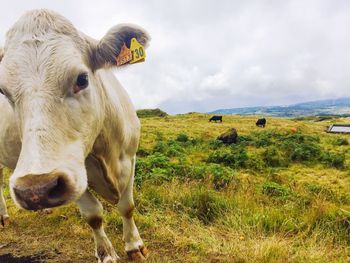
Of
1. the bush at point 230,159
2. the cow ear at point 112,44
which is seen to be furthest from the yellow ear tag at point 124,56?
the bush at point 230,159

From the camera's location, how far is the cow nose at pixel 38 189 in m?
2.15

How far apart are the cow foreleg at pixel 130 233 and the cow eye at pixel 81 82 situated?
6.63 feet

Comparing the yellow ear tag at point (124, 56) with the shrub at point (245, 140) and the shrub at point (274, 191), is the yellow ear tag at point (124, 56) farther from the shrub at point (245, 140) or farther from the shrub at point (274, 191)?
the shrub at point (245, 140)

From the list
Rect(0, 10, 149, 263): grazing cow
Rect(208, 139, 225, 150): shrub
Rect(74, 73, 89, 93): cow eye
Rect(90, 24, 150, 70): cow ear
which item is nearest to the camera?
Rect(0, 10, 149, 263): grazing cow

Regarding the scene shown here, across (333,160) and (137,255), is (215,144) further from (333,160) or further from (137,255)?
(137,255)

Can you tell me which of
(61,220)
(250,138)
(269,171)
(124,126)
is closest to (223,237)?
(124,126)

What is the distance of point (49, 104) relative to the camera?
250 cm

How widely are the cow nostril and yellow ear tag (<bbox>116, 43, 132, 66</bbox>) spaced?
135cm

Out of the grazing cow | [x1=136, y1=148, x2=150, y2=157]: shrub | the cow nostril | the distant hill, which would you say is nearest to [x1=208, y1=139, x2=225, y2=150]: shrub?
[x1=136, y1=148, x2=150, y2=157]: shrub

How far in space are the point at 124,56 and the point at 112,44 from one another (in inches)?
5.8

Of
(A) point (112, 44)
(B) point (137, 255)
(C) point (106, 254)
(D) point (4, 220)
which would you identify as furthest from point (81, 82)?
(D) point (4, 220)

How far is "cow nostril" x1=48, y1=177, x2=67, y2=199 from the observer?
224 cm

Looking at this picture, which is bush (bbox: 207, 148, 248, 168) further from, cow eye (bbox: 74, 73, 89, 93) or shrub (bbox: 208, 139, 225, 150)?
cow eye (bbox: 74, 73, 89, 93)

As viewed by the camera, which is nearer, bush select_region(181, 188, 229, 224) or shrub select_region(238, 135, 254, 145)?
bush select_region(181, 188, 229, 224)
